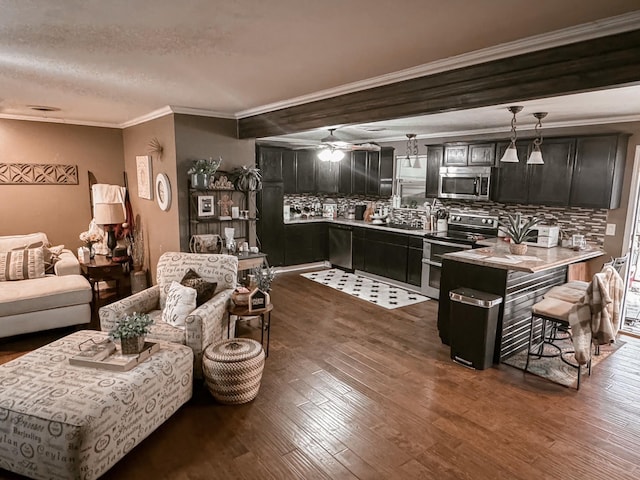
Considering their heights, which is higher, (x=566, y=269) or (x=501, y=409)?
(x=566, y=269)

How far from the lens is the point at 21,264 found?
14.1 ft

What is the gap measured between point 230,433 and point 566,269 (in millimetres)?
3903

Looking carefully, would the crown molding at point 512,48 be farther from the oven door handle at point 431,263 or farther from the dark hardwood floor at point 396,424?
the oven door handle at point 431,263

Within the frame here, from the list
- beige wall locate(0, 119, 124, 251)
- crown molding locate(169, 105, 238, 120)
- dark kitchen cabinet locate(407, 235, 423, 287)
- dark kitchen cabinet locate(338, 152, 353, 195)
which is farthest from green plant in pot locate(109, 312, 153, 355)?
dark kitchen cabinet locate(338, 152, 353, 195)

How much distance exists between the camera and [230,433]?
2602 mm

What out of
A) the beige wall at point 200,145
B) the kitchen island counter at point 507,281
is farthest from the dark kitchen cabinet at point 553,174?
the beige wall at point 200,145

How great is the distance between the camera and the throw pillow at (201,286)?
3.43 m

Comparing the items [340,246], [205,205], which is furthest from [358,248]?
[205,205]

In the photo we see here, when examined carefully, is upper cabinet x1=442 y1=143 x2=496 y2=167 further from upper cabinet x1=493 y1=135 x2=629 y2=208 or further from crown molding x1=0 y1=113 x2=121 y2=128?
crown molding x1=0 y1=113 x2=121 y2=128

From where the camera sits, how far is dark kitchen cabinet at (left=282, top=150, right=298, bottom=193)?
7031 millimetres

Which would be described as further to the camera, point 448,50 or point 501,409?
point 501,409

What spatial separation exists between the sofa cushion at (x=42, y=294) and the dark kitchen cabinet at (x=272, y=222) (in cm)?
291

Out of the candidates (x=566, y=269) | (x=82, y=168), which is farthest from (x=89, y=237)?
(x=566, y=269)

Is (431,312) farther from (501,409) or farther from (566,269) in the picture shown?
(501,409)
